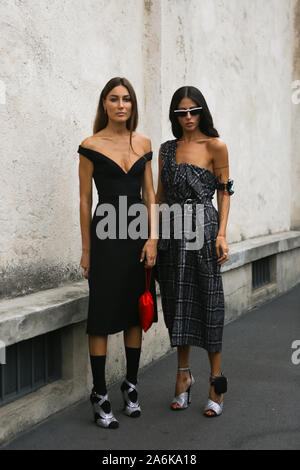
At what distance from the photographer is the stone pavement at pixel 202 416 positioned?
135 inches

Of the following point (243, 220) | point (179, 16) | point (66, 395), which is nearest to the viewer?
point (66, 395)

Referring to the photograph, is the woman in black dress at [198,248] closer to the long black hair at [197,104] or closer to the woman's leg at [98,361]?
the long black hair at [197,104]

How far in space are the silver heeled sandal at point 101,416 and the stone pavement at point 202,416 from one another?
0.04 metres

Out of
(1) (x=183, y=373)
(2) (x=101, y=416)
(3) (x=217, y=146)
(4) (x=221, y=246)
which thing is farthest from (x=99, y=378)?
(3) (x=217, y=146)

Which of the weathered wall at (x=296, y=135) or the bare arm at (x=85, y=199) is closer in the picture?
the bare arm at (x=85, y=199)

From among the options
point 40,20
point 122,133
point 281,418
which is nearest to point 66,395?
point 281,418

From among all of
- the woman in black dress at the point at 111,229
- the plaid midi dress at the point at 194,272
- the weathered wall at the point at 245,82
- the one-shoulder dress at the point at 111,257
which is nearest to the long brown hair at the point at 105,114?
the woman in black dress at the point at 111,229

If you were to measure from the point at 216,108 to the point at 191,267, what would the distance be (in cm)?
336

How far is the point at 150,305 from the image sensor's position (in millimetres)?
3645

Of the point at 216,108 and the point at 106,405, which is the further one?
the point at 216,108

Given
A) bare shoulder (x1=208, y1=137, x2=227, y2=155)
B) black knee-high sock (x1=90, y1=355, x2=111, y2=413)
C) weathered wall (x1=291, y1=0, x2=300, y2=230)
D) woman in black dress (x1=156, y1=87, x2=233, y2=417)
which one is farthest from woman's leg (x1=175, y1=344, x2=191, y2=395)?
weathered wall (x1=291, y1=0, x2=300, y2=230)

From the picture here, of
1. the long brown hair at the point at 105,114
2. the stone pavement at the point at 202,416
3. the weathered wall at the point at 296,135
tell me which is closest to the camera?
the stone pavement at the point at 202,416

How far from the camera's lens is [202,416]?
152 inches

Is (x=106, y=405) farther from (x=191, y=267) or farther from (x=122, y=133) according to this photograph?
(x=122, y=133)
